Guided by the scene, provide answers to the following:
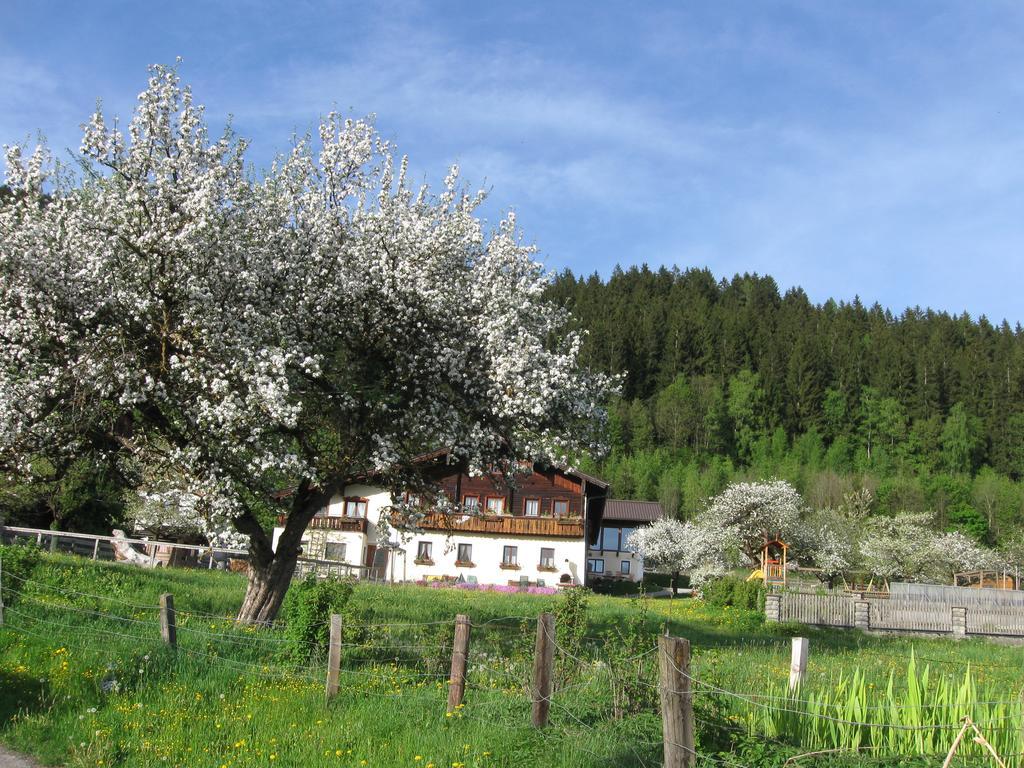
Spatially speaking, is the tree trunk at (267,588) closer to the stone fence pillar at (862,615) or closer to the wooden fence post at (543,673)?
the wooden fence post at (543,673)

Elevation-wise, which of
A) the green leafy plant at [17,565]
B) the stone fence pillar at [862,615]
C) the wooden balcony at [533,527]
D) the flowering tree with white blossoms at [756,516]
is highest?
the flowering tree with white blossoms at [756,516]

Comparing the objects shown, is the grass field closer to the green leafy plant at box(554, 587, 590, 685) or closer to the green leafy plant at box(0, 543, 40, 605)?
the green leafy plant at box(554, 587, 590, 685)

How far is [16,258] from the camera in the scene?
1552 centimetres

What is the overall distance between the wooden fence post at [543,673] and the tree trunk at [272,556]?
9.97 m

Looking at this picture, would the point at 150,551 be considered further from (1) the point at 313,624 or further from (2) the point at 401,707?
(2) the point at 401,707

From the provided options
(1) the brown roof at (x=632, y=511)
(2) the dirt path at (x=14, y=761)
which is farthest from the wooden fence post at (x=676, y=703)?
(1) the brown roof at (x=632, y=511)

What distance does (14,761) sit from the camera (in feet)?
26.7

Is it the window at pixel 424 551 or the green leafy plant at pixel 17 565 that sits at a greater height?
the green leafy plant at pixel 17 565

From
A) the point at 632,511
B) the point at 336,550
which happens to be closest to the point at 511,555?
the point at 336,550

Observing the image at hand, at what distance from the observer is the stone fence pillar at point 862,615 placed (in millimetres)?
35000

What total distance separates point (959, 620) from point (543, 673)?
32347 millimetres

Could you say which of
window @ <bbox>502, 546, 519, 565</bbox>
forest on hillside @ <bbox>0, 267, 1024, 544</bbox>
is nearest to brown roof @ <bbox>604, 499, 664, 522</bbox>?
forest on hillside @ <bbox>0, 267, 1024, 544</bbox>

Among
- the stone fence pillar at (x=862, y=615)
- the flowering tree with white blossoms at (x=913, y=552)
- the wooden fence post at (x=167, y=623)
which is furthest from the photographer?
the flowering tree with white blossoms at (x=913, y=552)

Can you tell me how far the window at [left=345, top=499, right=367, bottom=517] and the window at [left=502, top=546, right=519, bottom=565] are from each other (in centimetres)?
940
